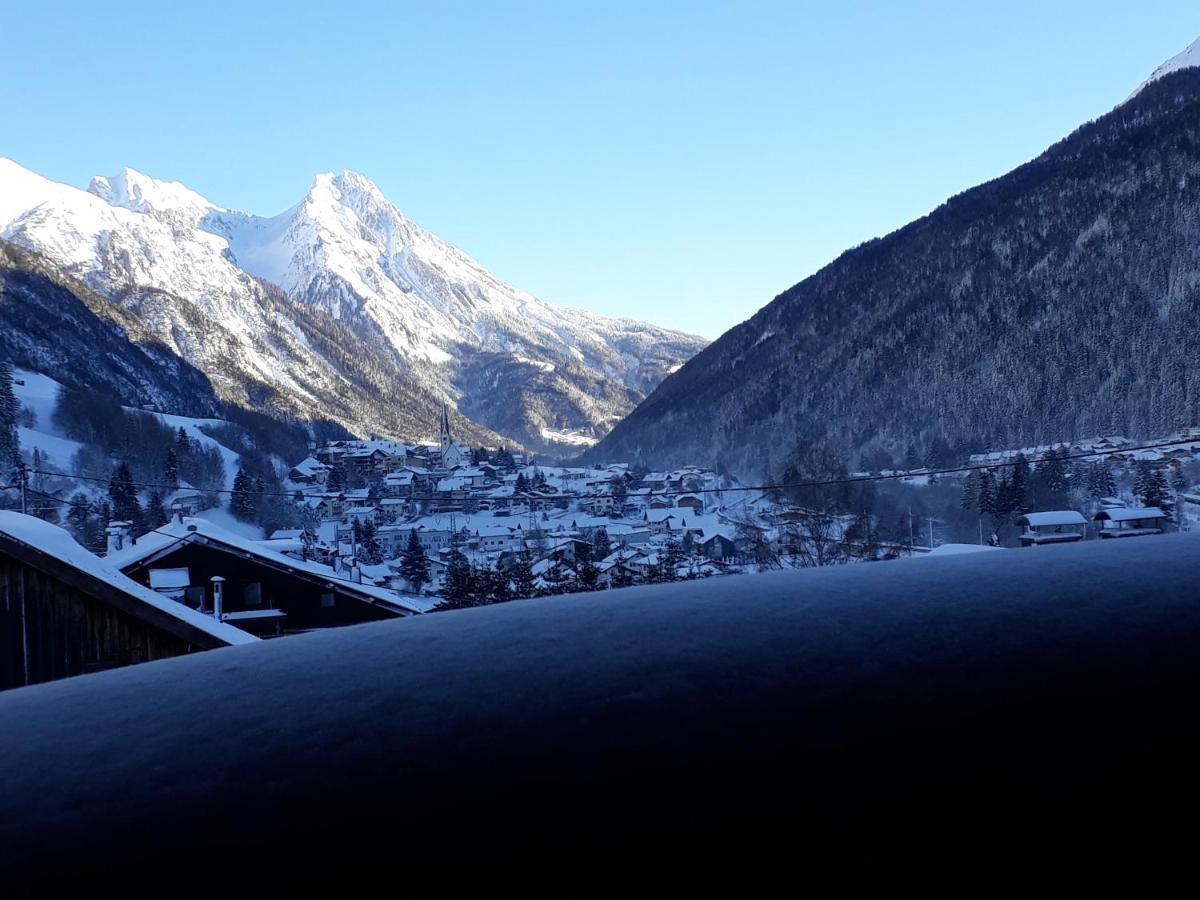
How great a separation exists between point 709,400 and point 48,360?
259ft

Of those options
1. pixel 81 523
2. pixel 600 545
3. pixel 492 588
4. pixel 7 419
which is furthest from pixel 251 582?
pixel 7 419

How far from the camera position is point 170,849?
120cm

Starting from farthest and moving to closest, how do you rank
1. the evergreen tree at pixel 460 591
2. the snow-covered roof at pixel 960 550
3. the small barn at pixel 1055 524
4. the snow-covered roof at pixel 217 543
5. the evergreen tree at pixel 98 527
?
the evergreen tree at pixel 98 527 < the small barn at pixel 1055 524 < the evergreen tree at pixel 460 591 < the snow-covered roof at pixel 217 543 < the snow-covered roof at pixel 960 550

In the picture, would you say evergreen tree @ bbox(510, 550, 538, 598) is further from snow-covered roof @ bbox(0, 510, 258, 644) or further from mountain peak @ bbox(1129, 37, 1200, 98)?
mountain peak @ bbox(1129, 37, 1200, 98)

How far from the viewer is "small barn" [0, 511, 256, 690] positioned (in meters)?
6.32

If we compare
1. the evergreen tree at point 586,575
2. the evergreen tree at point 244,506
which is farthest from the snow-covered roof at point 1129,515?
the evergreen tree at point 244,506

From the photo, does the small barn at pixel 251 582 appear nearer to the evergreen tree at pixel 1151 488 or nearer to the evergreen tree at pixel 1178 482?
the evergreen tree at pixel 1151 488

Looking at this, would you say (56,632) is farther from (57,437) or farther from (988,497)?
(57,437)

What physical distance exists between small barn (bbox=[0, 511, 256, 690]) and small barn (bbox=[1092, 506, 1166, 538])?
826 inches

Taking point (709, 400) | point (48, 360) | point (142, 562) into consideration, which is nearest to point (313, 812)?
point (142, 562)

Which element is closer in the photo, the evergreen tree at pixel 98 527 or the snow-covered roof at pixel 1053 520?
the snow-covered roof at pixel 1053 520

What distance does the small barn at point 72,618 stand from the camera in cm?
632

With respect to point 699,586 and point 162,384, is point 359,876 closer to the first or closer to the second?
point 699,586

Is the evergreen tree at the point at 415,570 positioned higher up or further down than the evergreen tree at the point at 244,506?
further down
